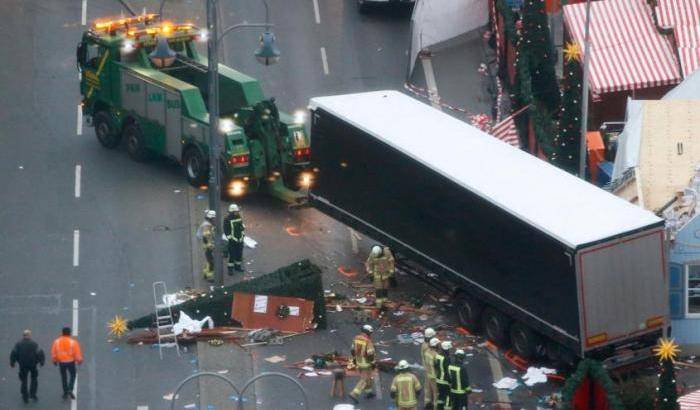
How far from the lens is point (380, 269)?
35188 millimetres

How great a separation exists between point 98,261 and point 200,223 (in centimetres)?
280

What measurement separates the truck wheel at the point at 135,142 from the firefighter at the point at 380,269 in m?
8.61

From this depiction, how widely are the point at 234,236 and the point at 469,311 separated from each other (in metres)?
5.52

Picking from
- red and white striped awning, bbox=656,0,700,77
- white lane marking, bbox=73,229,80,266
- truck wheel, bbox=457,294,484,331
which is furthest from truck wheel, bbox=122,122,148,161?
red and white striped awning, bbox=656,0,700,77

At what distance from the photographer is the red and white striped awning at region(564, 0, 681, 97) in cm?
4419

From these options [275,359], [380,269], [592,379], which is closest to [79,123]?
[380,269]

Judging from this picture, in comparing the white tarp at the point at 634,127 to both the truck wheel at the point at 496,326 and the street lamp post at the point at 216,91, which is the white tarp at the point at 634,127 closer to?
the truck wheel at the point at 496,326

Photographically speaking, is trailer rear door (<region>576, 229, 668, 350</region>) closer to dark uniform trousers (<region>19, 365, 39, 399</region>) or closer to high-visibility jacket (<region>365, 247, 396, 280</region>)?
high-visibility jacket (<region>365, 247, 396, 280</region>)

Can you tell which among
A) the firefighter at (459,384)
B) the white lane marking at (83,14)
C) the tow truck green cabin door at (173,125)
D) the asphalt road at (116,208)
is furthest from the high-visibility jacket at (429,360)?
the white lane marking at (83,14)

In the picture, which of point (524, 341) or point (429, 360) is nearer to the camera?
point (429, 360)

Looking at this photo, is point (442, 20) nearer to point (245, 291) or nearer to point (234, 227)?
point (234, 227)

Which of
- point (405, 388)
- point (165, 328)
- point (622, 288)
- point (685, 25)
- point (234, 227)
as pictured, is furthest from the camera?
point (685, 25)

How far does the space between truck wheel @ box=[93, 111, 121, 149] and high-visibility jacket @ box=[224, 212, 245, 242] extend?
6.79 meters

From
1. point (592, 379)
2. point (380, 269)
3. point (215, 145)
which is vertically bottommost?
point (592, 379)
